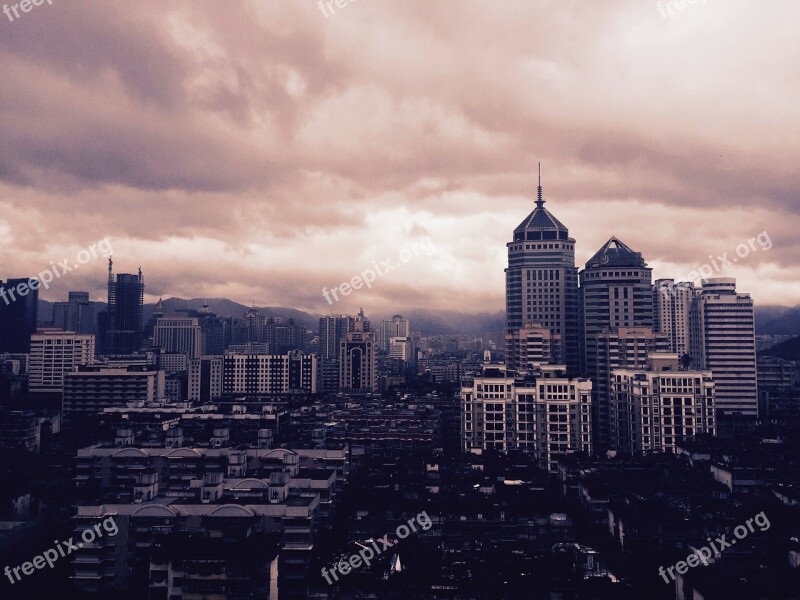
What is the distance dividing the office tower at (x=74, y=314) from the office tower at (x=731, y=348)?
110629 mm

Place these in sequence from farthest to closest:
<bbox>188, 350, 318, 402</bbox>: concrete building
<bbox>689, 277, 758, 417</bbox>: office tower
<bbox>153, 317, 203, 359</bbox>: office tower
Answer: <bbox>153, 317, 203, 359</bbox>: office tower, <bbox>188, 350, 318, 402</bbox>: concrete building, <bbox>689, 277, 758, 417</bbox>: office tower

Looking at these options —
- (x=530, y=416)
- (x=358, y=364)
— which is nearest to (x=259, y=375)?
(x=358, y=364)

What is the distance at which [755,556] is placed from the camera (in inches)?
814

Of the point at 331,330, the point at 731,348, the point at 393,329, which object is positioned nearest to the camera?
the point at 731,348

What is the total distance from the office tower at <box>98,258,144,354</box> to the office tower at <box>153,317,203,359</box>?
389 centimetres

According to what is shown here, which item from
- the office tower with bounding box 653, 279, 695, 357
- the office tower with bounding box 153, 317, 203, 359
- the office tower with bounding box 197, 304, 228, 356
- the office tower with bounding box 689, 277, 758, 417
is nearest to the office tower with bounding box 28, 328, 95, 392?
the office tower with bounding box 153, 317, 203, 359

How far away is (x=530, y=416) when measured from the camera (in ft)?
130

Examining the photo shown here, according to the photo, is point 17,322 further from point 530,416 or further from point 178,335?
point 530,416

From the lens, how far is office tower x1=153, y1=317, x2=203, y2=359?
130 m

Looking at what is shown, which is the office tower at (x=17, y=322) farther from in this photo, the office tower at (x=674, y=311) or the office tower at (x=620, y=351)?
the office tower at (x=674, y=311)

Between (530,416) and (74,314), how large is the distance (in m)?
116

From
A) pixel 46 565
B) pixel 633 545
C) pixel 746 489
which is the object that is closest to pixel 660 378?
pixel 746 489

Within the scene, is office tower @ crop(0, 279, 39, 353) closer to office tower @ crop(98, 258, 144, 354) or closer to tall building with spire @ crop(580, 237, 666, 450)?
office tower @ crop(98, 258, 144, 354)

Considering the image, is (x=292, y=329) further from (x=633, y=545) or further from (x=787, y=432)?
(x=633, y=545)
